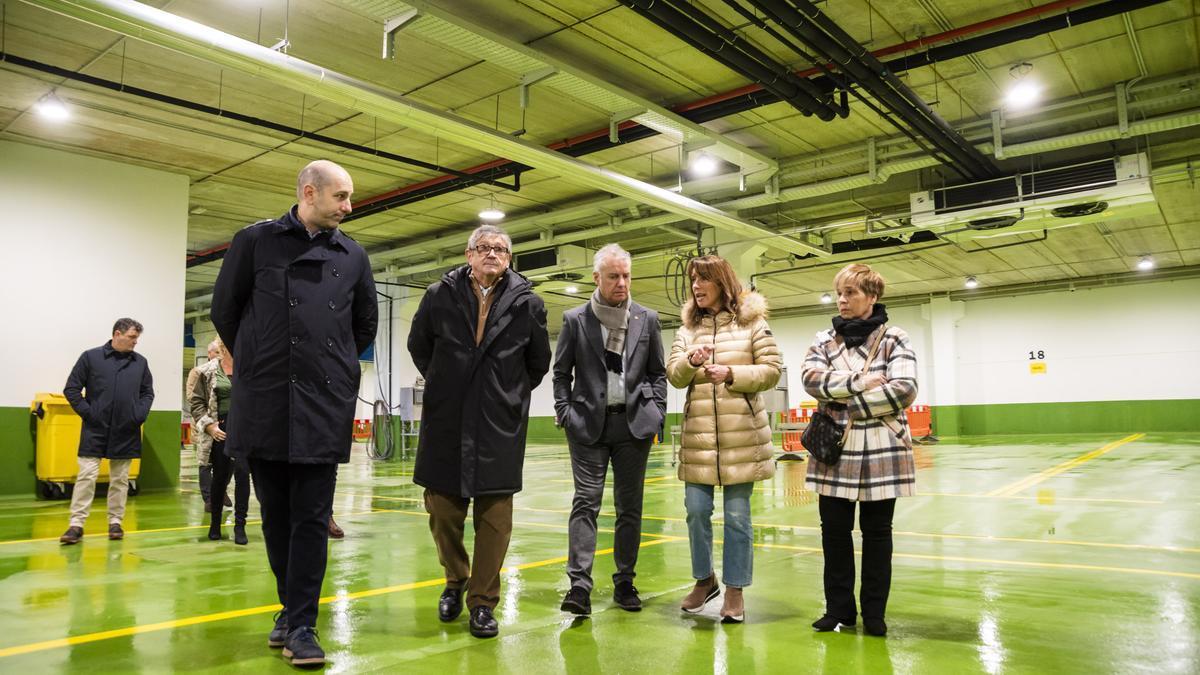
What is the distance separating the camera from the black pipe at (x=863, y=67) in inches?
268

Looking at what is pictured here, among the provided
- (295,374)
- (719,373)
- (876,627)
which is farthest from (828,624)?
(295,374)

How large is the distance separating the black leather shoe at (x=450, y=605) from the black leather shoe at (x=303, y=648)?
675 mm

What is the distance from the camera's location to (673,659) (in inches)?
111

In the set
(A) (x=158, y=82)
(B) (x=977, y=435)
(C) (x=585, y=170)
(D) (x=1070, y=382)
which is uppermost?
(A) (x=158, y=82)

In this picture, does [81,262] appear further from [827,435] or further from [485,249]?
[827,435]

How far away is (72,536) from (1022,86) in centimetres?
989

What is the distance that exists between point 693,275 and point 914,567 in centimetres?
232

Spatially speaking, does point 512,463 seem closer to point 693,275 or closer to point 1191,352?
point 693,275

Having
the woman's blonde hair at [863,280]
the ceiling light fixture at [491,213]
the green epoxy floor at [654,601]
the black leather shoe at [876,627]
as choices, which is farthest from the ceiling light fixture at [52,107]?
the black leather shoe at [876,627]

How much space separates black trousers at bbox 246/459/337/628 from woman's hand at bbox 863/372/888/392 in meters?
2.08

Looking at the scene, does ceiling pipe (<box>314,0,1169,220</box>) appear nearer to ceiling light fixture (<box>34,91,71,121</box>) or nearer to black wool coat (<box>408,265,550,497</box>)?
ceiling light fixture (<box>34,91,71,121</box>)

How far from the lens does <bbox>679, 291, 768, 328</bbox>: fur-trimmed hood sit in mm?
3566

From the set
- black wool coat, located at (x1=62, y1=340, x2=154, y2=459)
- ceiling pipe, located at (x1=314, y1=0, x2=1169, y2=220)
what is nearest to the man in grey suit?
black wool coat, located at (x1=62, y1=340, x2=154, y2=459)

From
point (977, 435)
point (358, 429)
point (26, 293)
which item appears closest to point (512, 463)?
point (26, 293)
